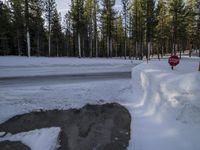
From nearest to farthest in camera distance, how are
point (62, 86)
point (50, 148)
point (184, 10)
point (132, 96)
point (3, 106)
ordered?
point (50, 148)
point (3, 106)
point (132, 96)
point (62, 86)
point (184, 10)

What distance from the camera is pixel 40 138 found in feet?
22.1

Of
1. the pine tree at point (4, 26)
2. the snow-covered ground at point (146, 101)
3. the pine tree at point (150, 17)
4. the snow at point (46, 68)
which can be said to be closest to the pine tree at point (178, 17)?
the pine tree at point (150, 17)

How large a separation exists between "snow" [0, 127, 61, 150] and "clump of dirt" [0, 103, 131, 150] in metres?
0.17

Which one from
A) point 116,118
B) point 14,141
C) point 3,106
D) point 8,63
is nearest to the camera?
point 14,141

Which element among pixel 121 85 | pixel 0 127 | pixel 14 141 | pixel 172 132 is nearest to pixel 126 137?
pixel 172 132

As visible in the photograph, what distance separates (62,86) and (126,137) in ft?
22.3

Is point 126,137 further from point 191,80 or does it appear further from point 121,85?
point 121,85

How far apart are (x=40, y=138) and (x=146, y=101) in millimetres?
4035

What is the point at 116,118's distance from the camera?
826cm

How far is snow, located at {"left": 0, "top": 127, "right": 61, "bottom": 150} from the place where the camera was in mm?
Result: 6361

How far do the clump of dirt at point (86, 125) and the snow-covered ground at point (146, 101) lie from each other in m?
0.32

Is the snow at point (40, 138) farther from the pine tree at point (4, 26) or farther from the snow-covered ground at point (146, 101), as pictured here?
the pine tree at point (4, 26)

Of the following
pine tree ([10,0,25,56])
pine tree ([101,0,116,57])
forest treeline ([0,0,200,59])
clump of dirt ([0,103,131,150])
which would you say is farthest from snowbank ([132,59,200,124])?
pine tree ([101,0,116,57])

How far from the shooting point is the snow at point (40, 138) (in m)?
6.36
